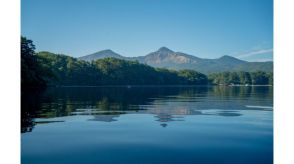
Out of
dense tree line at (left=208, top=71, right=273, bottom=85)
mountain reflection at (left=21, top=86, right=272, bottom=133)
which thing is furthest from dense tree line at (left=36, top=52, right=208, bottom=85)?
mountain reflection at (left=21, top=86, right=272, bottom=133)

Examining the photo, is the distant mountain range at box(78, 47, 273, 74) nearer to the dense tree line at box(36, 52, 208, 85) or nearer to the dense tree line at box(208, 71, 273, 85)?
the dense tree line at box(208, 71, 273, 85)

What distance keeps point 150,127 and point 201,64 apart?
189 meters

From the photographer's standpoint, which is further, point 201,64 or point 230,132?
point 201,64

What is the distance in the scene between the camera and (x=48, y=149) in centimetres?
595

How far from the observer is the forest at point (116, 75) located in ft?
195

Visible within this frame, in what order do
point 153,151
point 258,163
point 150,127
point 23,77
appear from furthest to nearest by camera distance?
point 23,77 → point 150,127 → point 153,151 → point 258,163

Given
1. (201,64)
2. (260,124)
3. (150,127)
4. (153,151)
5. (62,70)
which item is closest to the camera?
(153,151)

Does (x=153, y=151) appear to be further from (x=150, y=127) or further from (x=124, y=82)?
(x=124, y=82)

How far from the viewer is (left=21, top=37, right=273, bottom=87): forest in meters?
59.4

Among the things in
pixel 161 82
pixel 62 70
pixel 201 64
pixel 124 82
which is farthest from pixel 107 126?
pixel 201 64

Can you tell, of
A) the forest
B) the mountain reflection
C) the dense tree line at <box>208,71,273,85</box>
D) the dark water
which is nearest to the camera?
the dark water
